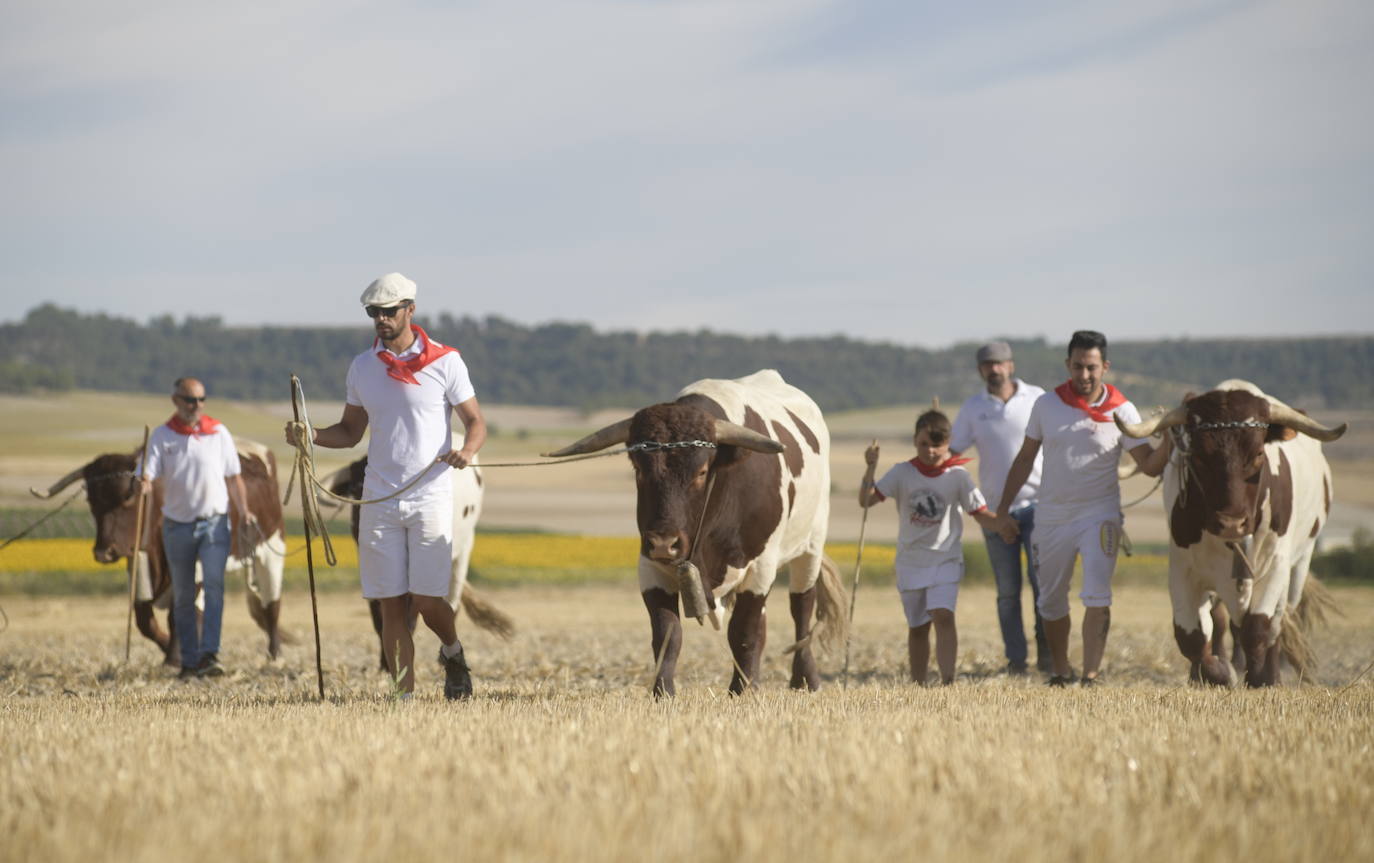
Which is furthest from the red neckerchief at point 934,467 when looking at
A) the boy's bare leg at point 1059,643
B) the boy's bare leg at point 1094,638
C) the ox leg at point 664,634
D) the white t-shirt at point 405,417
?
the white t-shirt at point 405,417

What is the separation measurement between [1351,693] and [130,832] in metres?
6.84

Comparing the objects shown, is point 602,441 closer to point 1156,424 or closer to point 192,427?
point 1156,424

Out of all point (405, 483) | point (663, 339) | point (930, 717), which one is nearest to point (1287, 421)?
point (930, 717)

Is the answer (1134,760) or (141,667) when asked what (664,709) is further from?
(141,667)

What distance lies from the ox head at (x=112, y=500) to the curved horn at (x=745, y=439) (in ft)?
23.9

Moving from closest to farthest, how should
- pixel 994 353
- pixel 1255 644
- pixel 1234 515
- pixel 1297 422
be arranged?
pixel 1234 515, pixel 1297 422, pixel 1255 644, pixel 994 353

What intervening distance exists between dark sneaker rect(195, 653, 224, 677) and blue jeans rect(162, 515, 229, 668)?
4 cm

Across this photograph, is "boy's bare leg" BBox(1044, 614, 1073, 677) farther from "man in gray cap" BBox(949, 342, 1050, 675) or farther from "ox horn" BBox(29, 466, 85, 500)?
"ox horn" BBox(29, 466, 85, 500)

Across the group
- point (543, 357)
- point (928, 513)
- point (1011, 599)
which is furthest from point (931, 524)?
point (543, 357)

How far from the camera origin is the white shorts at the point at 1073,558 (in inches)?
399

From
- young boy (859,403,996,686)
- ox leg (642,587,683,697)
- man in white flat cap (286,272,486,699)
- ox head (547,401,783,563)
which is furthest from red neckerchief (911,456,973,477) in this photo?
man in white flat cap (286,272,486,699)

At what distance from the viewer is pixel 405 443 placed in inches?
340

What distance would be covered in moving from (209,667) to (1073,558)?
670 centimetres

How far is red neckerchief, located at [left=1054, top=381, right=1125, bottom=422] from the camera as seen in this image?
10.3 m
